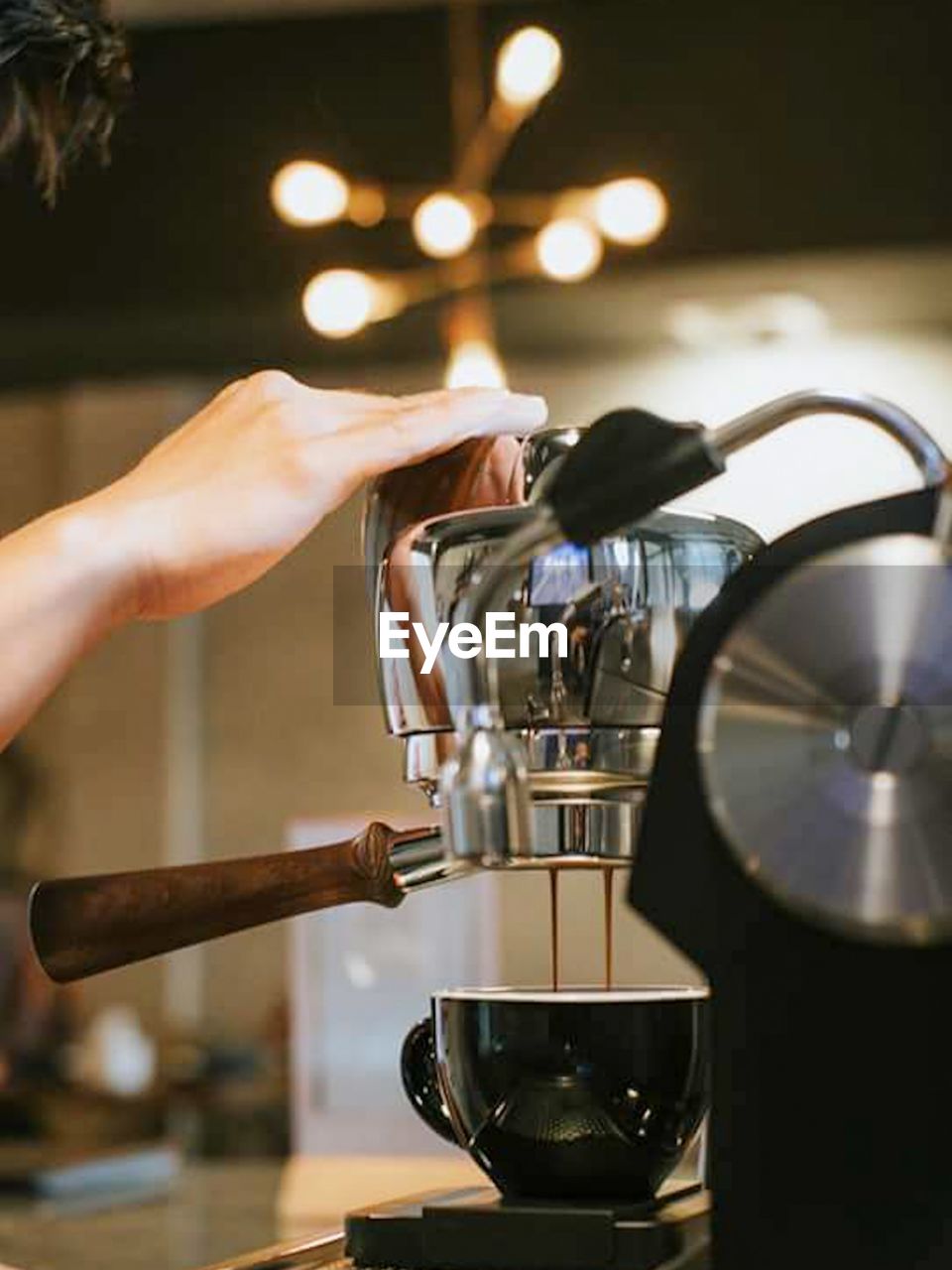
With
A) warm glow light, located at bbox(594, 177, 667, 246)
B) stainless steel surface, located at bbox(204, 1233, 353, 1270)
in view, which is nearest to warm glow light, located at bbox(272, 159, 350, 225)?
warm glow light, located at bbox(594, 177, 667, 246)

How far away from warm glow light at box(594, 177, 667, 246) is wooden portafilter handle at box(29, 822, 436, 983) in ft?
10.1

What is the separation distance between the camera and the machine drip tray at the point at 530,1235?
0.79m

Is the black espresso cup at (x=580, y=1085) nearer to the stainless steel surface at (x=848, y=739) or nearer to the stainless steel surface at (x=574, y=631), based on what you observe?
the stainless steel surface at (x=574, y=631)

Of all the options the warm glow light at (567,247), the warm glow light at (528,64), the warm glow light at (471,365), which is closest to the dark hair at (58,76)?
the warm glow light at (528,64)

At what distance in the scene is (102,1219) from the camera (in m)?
2.06

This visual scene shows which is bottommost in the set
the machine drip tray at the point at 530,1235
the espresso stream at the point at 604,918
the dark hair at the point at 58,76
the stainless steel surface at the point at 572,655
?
the machine drip tray at the point at 530,1235

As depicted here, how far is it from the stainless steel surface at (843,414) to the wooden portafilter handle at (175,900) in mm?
231

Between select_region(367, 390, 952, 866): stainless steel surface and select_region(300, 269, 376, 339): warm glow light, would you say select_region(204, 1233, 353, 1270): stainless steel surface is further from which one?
select_region(300, 269, 376, 339): warm glow light

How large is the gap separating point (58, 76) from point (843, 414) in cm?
56

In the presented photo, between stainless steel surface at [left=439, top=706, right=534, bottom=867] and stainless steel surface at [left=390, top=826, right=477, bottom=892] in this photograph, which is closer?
stainless steel surface at [left=439, top=706, right=534, bottom=867]

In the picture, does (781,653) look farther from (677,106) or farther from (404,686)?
(677,106)

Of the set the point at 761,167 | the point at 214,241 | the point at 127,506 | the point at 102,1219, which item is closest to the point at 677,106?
the point at 761,167

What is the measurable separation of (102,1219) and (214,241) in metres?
2.80

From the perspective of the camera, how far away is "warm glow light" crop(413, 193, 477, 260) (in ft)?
12.5
